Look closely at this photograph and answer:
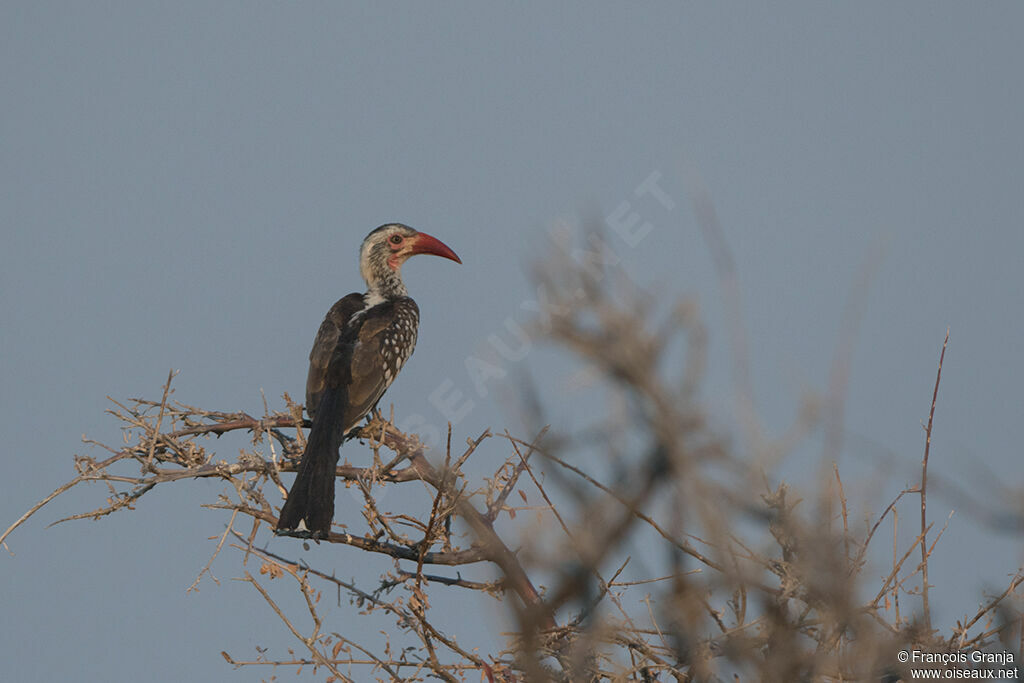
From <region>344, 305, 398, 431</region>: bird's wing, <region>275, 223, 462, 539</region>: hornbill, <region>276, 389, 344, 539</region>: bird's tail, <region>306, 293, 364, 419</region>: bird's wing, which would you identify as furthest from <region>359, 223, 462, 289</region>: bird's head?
<region>276, 389, 344, 539</region>: bird's tail

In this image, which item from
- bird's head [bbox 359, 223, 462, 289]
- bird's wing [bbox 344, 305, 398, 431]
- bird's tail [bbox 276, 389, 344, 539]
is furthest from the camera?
bird's head [bbox 359, 223, 462, 289]

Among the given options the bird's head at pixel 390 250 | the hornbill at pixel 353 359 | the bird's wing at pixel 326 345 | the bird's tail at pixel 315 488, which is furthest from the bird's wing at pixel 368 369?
the bird's head at pixel 390 250

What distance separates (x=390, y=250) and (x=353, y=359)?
184 cm

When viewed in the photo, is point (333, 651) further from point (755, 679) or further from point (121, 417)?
point (755, 679)

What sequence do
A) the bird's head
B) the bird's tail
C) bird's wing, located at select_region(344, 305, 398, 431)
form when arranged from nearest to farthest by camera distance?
1. the bird's tail
2. bird's wing, located at select_region(344, 305, 398, 431)
3. the bird's head

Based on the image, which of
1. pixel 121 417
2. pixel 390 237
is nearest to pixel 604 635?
pixel 121 417

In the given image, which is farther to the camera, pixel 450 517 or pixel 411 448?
pixel 411 448

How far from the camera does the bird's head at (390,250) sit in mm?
7305

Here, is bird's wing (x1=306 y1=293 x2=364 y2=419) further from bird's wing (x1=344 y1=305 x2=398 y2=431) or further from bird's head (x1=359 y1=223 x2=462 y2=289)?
bird's head (x1=359 y1=223 x2=462 y2=289)

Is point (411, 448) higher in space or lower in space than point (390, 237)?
lower

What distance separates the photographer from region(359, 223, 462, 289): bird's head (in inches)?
288

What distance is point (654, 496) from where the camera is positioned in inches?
53.7

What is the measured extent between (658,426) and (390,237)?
20.4ft

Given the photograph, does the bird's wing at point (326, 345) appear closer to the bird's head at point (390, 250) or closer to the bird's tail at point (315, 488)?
the bird's tail at point (315, 488)
